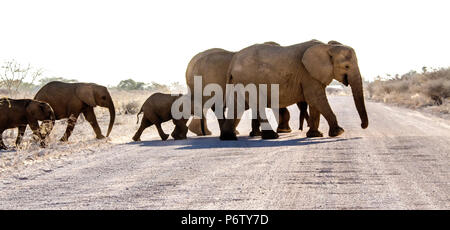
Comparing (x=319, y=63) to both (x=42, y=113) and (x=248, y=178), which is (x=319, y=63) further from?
(x=248, y=178)

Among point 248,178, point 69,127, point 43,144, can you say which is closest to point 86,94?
point 69,127

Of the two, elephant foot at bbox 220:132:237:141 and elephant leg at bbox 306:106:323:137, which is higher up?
elephant leg at bbox 306:106:323:137

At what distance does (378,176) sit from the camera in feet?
25.6

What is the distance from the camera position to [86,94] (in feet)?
50.0

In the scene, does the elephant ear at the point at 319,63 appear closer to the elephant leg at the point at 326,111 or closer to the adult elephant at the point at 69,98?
the elephant leg at the point at 326,111

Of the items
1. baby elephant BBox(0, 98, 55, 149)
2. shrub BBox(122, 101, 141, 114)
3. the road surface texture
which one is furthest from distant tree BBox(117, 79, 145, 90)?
the road surface texture

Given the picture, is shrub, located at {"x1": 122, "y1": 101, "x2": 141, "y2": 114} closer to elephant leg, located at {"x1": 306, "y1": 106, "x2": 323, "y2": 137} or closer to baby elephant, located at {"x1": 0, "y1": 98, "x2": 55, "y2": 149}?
baby elephant, located at {"x1": 0, "y1": 98, "x2": 55, "y2": 149}

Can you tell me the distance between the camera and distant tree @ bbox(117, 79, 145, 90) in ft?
249

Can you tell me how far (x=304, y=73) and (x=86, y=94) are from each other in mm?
5474

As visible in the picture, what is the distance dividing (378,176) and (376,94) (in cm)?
4720

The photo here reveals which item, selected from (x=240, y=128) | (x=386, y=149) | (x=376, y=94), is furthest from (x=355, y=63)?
(x=376, y=94)

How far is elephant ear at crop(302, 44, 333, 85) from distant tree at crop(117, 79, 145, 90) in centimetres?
6295

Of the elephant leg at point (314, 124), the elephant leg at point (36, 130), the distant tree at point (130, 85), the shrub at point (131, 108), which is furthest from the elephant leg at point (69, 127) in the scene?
the distant tree at point (130, 85)
